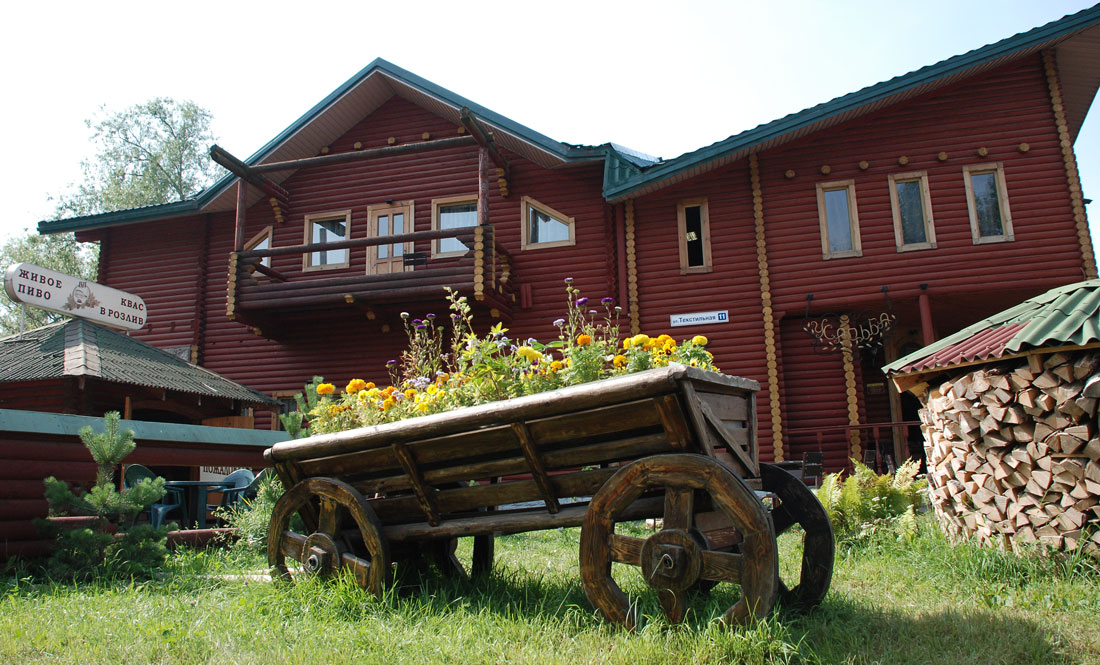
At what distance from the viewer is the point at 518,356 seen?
4.62 m

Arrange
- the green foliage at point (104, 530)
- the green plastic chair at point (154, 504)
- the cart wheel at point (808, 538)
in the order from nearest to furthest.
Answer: the cart wheel at point (808, 538) → the green foliage at point (104, 530) → the green plastic chair at point (154, 504)

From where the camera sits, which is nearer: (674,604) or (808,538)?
(674,604)

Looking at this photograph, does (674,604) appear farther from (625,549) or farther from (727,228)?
(727,228)

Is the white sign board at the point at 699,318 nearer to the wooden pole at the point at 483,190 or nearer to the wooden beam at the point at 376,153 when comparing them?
the wooden pole at the point at 483,190

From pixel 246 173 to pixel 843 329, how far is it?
11966mm

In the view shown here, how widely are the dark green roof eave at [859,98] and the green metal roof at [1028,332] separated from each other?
7.62 meters

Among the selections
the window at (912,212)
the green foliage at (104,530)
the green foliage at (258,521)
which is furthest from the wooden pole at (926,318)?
the green foliage at (104,530)

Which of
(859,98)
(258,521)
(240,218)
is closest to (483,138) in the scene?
(240,218)

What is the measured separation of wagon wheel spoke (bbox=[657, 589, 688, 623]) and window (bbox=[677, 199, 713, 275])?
11269 millimetres

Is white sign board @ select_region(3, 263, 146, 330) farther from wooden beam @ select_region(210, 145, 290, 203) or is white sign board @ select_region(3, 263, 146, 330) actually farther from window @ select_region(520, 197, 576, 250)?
window @ select_region(520, 197, 576, 250)

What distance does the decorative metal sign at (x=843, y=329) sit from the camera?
44.3 feet

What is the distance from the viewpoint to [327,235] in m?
16.6

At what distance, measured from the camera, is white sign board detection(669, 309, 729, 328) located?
13.8 meters

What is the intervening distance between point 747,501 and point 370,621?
6.90 feet
